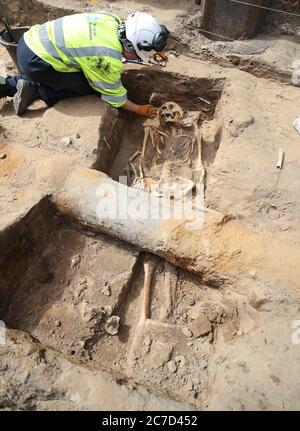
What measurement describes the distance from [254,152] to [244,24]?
2058 millimetres

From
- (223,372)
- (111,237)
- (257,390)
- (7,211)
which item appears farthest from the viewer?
(111,237)

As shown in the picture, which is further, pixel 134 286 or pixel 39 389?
pixel 134 286

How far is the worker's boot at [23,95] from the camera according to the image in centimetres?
426

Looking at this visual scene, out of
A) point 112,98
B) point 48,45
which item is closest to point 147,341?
point 112,98

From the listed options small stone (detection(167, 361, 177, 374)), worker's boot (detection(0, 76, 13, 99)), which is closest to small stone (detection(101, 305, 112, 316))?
small stone (detection(167, 361, 177, 374))

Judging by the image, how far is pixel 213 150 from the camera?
4.53 meters

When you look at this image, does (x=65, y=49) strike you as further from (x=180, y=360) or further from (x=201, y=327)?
(x=180, y=360)

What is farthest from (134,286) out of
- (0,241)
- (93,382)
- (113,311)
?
(0,241)

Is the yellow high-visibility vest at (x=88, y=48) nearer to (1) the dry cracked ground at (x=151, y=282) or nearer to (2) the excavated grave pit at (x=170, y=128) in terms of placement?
(1) the dry cracked ground at (x=151, y=282)

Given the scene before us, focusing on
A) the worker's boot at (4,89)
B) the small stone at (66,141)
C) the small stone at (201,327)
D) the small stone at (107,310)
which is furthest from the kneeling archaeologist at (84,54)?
the small stone at (201,327)

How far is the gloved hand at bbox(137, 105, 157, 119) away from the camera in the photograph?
4.43m

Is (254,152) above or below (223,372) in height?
above

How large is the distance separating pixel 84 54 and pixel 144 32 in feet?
2.39

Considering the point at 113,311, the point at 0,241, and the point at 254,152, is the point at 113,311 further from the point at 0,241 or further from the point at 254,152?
the point at 254,152
